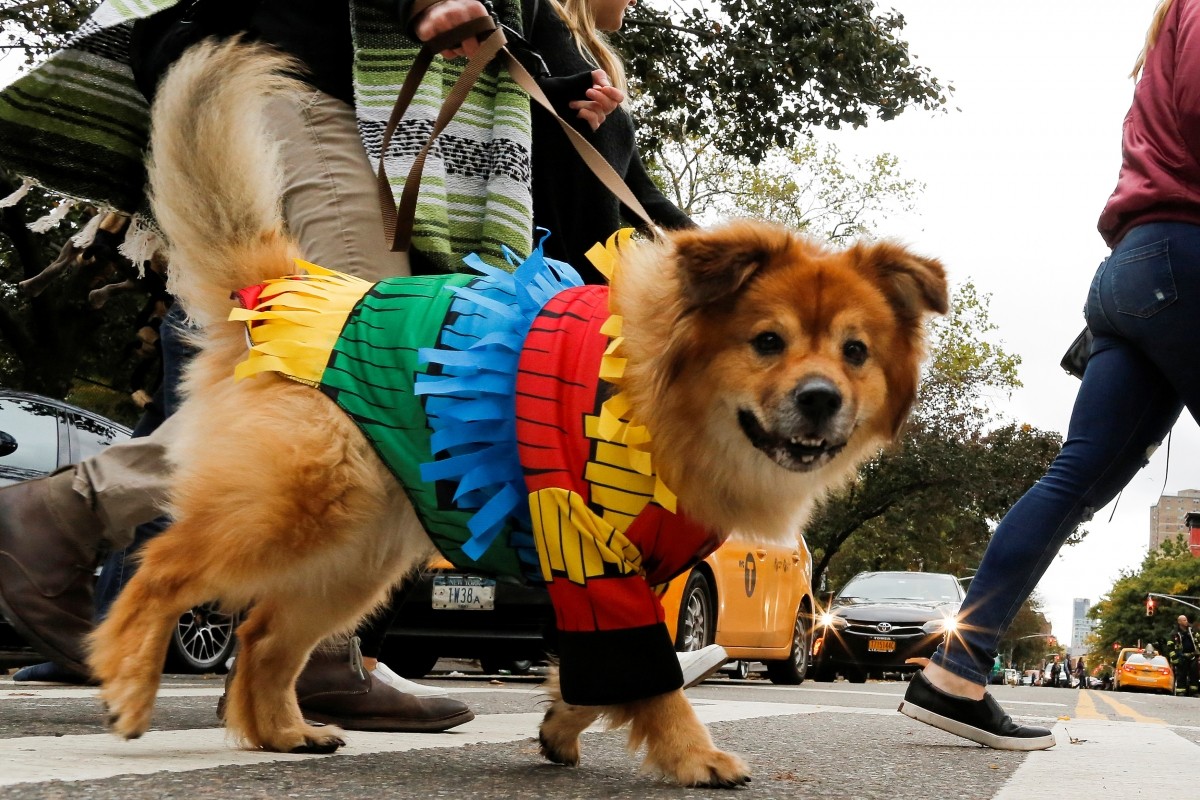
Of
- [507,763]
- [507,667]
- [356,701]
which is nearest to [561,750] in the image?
[507,763]

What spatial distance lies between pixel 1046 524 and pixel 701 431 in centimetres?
180

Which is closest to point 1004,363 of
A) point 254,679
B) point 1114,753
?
point 1114,753

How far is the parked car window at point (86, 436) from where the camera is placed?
27.4 ft

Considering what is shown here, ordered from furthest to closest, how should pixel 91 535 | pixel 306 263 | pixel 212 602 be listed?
pixel 91 535
pixel 306 263
pixel 212 602

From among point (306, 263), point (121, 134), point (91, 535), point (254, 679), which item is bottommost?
point (254, 679)

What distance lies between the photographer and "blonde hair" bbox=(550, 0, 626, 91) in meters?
4.14

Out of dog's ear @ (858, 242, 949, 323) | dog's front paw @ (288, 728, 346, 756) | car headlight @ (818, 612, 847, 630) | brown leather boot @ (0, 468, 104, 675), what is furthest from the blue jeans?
car headlight @ (818, 612, 847, 630)

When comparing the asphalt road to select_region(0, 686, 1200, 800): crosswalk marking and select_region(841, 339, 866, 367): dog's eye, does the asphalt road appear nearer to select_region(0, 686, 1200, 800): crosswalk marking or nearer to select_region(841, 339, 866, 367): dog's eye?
select_region(0, 686, 1200, 800): crosswalk marking

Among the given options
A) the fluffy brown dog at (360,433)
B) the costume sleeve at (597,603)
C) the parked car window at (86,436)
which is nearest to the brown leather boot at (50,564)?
the fluffy brown dog at (360,433)

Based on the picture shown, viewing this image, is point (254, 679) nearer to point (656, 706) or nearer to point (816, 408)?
point (656, 706)

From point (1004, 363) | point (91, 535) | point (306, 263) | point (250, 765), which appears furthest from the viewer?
point (1004, 363)

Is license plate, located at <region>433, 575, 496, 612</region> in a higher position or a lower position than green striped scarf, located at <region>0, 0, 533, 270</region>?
lower

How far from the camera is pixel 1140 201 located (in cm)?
394

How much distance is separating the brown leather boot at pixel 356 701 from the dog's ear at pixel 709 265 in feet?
5.50
